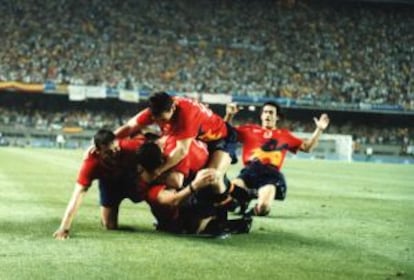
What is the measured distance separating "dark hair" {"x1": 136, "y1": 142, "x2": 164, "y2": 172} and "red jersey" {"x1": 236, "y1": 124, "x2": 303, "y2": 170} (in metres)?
3.79

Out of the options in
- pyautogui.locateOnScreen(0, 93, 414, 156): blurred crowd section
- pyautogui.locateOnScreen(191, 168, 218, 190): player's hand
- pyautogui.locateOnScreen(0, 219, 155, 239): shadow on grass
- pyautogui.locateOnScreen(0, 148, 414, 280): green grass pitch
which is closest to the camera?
pyautogui.locateOnScreen(0, 148, 414, 280): green grass pitch

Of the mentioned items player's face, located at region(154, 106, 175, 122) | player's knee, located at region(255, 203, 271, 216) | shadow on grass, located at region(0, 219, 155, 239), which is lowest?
player's knee, located at region(255, 203, 271, 216)

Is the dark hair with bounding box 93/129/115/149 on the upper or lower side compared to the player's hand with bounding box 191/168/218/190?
upper

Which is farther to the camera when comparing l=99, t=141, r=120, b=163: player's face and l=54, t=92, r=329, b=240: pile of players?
l=54, t=92, r=329, b=240: pile of players

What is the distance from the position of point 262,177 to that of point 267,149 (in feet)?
1.62

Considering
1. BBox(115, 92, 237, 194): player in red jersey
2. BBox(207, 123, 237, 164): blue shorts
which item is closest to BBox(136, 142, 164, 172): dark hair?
BBox(115, 92, 237, 194): player in red jersey

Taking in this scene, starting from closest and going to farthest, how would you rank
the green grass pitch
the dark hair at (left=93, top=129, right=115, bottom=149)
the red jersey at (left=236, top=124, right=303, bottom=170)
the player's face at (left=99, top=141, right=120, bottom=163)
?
the green grass pitch
the dark hair at (left=93, top=129, right=115, bottom=149)
the player's face at (left=99, top=141, right=120, bottom=163)
the red jersey at (left=236, top=124, right=303, bottom=170)

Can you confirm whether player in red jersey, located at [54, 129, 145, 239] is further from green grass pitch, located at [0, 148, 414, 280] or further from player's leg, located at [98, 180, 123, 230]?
green grass pitch, located at [0, 148, 414, 280]

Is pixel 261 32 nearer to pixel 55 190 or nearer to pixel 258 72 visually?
pixel 258 72

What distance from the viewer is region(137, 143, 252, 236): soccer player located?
7.49 m

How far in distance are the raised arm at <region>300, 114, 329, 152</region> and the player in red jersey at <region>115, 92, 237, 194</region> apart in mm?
1660

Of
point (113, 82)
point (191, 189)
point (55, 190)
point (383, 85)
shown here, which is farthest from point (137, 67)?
point (191, 189)

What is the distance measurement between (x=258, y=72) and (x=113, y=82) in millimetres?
10898

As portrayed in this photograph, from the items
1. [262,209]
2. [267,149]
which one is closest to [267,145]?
[267,149]
